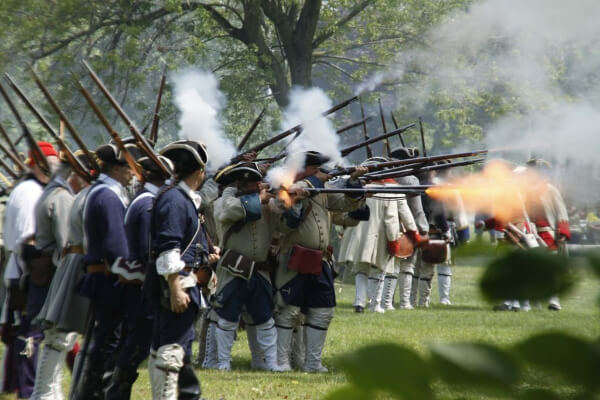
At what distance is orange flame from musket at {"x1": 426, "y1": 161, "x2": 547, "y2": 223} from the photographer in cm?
262

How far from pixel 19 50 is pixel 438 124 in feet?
42.9

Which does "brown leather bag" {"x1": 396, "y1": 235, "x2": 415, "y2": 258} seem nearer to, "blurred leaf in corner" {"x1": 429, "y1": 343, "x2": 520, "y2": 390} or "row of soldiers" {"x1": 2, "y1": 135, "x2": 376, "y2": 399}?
"row of soldiers" {"x1": 2, "y1": 135, "x2": 376, "y2": 399}

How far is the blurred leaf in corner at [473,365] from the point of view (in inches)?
28.6

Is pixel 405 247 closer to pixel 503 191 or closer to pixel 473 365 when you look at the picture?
pixel 503 191

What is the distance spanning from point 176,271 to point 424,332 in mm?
1537

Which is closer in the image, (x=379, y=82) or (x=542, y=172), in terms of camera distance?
(x=542, y=172)

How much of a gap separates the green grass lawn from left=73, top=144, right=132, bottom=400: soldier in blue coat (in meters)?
0.67

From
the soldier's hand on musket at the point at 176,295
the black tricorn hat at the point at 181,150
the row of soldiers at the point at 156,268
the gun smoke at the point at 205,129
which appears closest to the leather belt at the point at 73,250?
the row of soldiers at the point at 156,268

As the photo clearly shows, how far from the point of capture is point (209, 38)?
59.1 ft

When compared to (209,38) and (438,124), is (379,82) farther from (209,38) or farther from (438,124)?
(438,124)

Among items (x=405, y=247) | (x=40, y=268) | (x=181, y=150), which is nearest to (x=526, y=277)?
(x=181, y=150)

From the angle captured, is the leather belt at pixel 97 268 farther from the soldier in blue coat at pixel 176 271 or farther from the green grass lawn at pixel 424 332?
the green grass lawn at pixel 424 332

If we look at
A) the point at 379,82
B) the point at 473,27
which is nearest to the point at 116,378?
the point at 473,27

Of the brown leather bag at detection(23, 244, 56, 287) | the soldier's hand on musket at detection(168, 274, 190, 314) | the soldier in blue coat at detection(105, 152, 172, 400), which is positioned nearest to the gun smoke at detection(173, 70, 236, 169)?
the brown leather bag at detection(23, 244, 56, 287)
